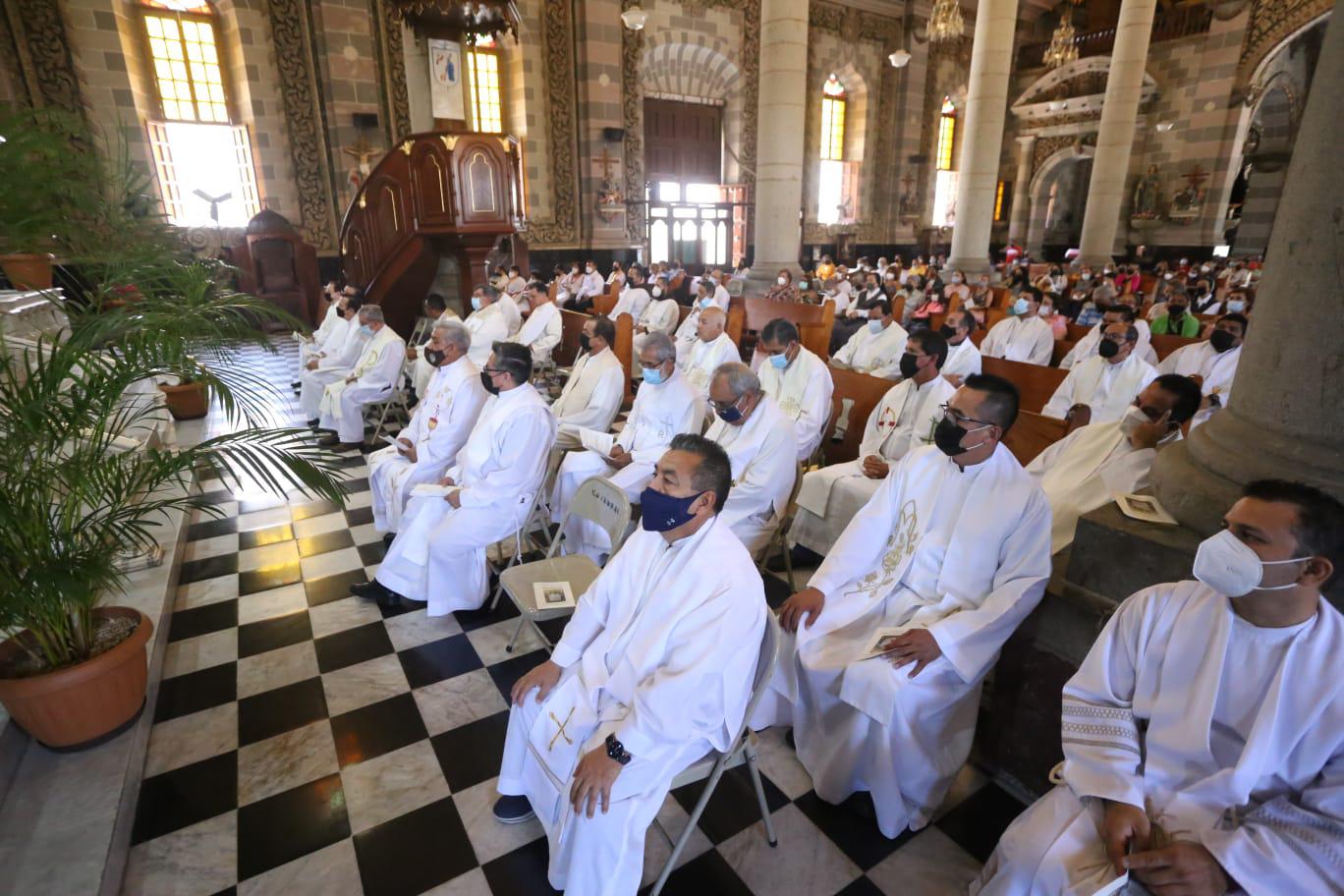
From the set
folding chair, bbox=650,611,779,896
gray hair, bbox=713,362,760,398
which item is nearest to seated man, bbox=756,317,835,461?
gray hair, bbox=713,362,760,398

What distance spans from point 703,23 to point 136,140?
12.4m

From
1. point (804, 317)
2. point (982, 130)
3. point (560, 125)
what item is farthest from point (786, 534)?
point (560, 125)

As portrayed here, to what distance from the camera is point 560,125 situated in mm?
15562

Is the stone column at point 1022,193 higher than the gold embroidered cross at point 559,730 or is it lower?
higher

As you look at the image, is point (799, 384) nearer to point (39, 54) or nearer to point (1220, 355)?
point (1220, 355)

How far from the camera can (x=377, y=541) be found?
193 inches

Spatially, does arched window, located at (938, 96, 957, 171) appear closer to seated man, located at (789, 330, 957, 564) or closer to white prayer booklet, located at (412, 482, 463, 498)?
seated man, located at (789, 330, 957, 564)

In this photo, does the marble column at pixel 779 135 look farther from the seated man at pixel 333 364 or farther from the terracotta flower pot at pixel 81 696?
the terracotta flower pot at pixel 81 696

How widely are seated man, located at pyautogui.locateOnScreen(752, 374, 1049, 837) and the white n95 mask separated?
77cm

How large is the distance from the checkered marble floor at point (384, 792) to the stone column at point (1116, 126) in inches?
640

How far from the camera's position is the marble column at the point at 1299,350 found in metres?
2.06


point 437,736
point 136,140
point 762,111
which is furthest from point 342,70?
point 437,736

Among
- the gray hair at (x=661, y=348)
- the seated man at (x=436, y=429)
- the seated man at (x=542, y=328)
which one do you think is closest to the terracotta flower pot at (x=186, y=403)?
the seated man at (x=542, y=328)

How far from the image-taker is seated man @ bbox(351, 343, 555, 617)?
386cm
